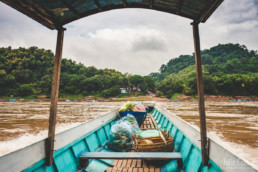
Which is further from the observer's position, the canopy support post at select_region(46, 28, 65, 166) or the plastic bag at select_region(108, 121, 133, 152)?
the plastic bag at select_region(108, 121, 133, 152)

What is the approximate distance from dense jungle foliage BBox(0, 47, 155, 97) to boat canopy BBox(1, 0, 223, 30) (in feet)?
212

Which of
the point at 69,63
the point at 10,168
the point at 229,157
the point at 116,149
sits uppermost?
the point at 69,63

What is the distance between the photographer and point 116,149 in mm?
3752

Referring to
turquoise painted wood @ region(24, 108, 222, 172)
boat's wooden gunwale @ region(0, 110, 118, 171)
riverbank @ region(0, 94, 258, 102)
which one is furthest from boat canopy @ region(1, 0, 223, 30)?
riverbank @ region(0, 94, 258, 102)

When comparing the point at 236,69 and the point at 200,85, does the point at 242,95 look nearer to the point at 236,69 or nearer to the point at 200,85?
the point at 236,69

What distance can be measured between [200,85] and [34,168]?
2497 millimetres

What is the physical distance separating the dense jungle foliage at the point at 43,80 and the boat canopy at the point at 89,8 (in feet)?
212

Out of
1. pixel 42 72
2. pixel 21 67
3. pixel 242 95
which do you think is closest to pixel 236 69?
pixel 242 95

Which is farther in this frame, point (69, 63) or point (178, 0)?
point (69, 63)

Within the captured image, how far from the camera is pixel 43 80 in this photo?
72250 millimetres

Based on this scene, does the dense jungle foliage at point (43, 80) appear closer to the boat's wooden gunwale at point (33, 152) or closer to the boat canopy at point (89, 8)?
the boat's wooden gunwale at point (33, 152)

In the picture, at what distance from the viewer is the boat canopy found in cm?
198

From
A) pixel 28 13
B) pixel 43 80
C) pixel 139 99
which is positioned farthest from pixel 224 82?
pixel 43 80

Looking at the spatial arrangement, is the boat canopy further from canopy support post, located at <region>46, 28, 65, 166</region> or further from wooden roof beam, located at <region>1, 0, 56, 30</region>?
canopy support post, located at <region>46, 28, 65, 166</region>
